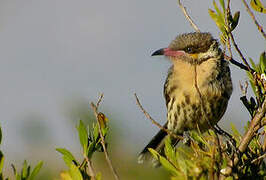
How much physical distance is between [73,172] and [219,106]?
2601 mm

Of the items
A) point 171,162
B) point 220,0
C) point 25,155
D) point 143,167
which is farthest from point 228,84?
point 25,155

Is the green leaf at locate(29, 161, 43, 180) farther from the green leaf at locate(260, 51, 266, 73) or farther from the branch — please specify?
the green leaf at locate(260, 51, 266, 73)

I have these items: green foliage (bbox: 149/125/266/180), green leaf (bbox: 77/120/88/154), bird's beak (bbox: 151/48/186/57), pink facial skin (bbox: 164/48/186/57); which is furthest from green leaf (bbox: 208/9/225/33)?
pink facial skin (bbox: 164/48/186/57)

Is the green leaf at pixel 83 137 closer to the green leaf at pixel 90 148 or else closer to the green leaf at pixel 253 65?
the green leaf at pixel 90 148

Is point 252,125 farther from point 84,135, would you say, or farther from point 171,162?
point 84,135

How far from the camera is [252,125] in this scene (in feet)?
6.98

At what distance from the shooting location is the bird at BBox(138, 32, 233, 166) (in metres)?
3.91

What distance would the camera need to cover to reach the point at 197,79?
12.7ft

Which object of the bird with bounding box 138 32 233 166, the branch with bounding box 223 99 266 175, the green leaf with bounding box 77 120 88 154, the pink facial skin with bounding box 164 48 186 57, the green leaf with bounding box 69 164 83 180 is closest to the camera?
the green leaf with bounding box 69 164 83 180

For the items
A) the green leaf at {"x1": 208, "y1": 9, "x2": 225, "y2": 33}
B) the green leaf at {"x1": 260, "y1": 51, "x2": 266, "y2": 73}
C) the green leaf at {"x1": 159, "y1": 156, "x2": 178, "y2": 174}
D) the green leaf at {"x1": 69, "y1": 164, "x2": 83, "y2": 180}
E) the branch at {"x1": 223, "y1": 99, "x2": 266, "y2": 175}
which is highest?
the green leaf at {"x1": 208, "y1": 9, "x2": 225, "y2": 33}

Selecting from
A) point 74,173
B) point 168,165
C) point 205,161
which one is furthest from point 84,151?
point 205,161

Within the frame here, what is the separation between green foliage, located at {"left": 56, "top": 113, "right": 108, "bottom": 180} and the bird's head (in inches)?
80.7

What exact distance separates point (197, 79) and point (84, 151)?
7.34ft

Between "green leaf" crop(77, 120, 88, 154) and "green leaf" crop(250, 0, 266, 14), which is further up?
"green leaf" crop(250, 0, 266, 14)
